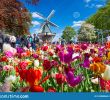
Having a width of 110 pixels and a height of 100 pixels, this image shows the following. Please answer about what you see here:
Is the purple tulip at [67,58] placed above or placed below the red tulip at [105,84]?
above

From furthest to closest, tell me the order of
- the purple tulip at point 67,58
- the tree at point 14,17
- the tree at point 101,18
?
the tree at point 101,18, the tree at point 14,17, the purple tulip at point 67,58

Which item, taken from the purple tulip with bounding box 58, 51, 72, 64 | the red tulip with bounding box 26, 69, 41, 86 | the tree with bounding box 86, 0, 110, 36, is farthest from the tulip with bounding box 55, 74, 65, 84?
the tree with bounding box 86, 0, 110, 36

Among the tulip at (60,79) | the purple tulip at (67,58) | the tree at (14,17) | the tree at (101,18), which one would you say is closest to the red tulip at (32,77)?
the tulip at (60,79)

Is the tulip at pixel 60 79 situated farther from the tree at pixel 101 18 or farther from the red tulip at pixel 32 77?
the tree at pixel 101 18

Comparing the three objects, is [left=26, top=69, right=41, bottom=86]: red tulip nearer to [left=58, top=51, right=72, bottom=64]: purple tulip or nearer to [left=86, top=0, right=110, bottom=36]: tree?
[left=58, top=51, right=72, bottom=64]: purple tulip

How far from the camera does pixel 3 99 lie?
6.34 ft

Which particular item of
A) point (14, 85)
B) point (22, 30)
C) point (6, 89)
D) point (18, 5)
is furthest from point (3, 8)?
point (6, 89)

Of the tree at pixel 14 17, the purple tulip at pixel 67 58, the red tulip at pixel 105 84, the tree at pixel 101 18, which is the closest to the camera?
the red tulip at pixel 105 84

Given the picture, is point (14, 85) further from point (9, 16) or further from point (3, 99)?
point (9, 16)

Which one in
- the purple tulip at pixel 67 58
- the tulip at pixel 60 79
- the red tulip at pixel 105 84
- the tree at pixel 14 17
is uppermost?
the tree at pixel 14 17

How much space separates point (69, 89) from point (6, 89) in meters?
0.61

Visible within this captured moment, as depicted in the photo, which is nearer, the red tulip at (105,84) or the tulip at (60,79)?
the red tulip at (105,84)

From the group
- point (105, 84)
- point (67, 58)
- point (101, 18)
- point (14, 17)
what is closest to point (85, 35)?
point (101, 18)

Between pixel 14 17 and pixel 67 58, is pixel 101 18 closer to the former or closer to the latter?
pixel 14 17
